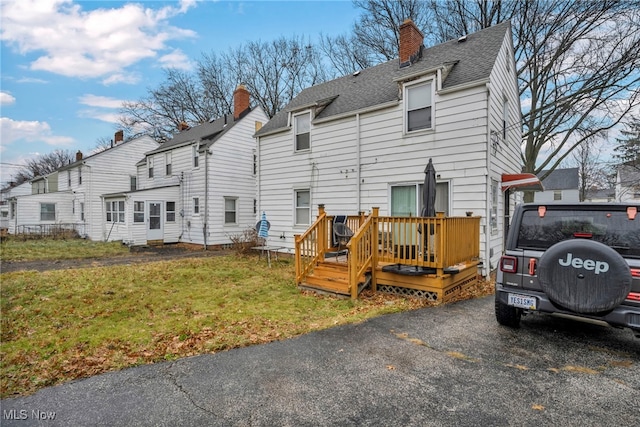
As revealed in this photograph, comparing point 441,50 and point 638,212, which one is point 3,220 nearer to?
point 441,50

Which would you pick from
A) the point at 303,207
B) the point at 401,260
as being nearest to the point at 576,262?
the point at 401,260

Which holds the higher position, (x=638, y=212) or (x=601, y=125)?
(x=601, y=125)

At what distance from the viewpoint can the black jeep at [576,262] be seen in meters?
3.31

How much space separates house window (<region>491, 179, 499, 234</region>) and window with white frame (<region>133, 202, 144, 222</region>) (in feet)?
51.5

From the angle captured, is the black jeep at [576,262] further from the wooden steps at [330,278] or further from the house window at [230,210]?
the house window at [230,210]

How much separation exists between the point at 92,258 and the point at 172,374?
1179 centimetres

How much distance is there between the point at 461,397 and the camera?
2.82 m

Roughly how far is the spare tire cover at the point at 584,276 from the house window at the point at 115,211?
748 inches

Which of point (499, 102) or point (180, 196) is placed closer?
point (499, 102)

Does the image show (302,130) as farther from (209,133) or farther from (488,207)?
(209,133)

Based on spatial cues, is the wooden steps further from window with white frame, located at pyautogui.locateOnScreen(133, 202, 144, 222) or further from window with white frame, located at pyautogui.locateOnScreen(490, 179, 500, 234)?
window with white frame, located at pyautogui.locateOnScreen(133, 202, 144, 222)

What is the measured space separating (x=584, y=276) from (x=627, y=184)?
3071 cm

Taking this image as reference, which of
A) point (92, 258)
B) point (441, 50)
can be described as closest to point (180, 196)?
point (92, 258)

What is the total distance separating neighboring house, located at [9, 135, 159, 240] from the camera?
20516 millimetres
